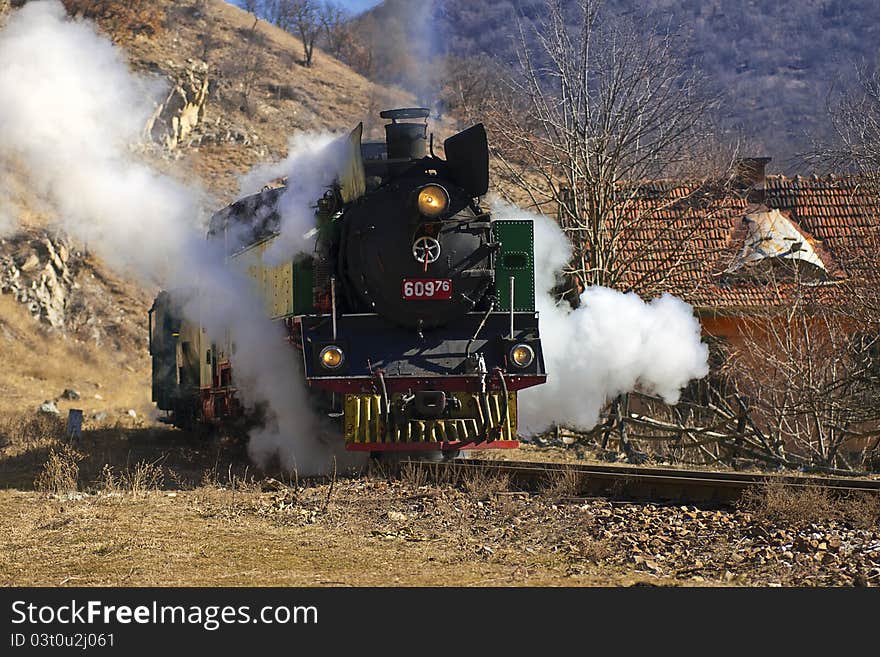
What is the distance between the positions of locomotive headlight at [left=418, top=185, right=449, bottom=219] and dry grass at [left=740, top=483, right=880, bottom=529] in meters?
4.07

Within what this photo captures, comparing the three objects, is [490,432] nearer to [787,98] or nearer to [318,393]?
[318,393]

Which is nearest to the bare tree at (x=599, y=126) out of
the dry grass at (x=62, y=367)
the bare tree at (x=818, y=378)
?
the bare tree at (x=818, y=378)

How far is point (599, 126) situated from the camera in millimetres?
20266

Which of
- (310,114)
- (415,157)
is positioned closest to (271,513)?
(415,157)

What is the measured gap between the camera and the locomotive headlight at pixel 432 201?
37.6 feet

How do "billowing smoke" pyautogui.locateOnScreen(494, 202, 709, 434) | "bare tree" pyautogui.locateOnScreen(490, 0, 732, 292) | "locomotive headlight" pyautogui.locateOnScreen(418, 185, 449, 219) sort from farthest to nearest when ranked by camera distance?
"bare tree" pyautogui.locateOnScreen(490, 0, 732, 292) → "billowing smoke" pyautogui.locateOnScreen(494, 202, 709, 434) → "locomotive headlight" pyautogui.locateOnScreen(418, 185, 449, 219)

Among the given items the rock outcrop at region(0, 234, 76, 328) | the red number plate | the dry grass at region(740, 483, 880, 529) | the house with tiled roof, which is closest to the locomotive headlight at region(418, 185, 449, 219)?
the red number plate

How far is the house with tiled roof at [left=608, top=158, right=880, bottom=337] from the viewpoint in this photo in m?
18.9

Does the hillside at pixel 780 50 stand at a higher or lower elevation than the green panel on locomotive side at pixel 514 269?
higher

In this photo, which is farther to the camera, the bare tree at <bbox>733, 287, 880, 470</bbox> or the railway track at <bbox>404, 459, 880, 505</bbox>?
the bare tree at <bbox>733, 287, 880, 470</bbox>

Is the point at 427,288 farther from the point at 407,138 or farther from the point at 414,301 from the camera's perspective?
the point at 407,138

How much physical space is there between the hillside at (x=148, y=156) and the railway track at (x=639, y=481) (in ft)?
30.6

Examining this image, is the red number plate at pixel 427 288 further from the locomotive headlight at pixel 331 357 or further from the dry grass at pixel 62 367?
the dry grass at pixel 62 367

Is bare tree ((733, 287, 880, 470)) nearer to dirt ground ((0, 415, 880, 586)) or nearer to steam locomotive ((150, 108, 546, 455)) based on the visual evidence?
steam locomotive ((150, 108, 546, 455))
